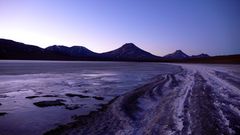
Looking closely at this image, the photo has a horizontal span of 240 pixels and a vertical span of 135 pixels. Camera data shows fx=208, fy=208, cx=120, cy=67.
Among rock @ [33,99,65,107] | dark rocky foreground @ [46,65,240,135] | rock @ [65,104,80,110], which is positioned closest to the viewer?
dark rocky foreground @ [46,65,240,135]

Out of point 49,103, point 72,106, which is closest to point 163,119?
point 72,106

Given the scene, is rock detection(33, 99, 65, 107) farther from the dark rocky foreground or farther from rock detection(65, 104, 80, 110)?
the dark rocky foreground

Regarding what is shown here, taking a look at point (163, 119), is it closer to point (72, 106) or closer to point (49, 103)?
point (72, 106)

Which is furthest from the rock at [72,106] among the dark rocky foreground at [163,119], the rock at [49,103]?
the dark rocky foreground at [163,119]

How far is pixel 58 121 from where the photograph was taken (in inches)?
292

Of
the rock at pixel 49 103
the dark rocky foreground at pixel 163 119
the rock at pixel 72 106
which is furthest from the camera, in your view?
the rock at pixel 49 103

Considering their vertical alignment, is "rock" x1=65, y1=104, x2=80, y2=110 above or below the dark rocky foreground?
below

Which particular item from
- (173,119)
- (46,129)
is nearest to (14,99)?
(46,129)

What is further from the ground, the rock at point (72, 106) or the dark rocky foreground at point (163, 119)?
the dark rocky foreground at point (163, 119)

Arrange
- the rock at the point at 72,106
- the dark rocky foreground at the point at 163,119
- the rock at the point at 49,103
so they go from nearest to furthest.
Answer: the dark rocky foreground at the point at 163,119 < the rock at the point at 72,106 < the rock at the point at 49,103

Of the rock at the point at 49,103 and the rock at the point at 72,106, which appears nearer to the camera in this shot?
the rock at the point at 72,106

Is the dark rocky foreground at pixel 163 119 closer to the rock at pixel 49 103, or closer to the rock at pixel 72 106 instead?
the rock at pixel 72 106

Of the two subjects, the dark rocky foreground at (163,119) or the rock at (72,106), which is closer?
the dark rocky foreground at (163,119)

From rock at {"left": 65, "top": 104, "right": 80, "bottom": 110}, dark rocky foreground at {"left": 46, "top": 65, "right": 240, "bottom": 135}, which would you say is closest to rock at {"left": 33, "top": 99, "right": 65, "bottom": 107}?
rock at {"left": 65, "top": 104, "right": 80, "bottom": 110}
